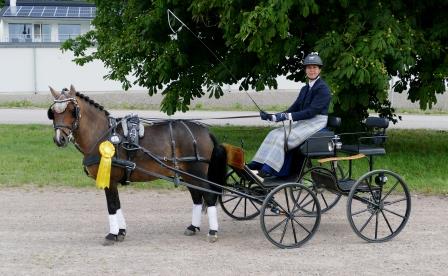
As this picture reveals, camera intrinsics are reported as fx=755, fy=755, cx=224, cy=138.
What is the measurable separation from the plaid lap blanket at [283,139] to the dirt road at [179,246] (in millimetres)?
915

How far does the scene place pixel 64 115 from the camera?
7984mm

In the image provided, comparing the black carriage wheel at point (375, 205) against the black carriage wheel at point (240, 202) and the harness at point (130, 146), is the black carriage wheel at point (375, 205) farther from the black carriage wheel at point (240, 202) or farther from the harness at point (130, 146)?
the harness at point (130, 146)

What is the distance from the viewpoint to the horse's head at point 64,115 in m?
7.92

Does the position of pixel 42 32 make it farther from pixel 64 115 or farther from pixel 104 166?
pixel 104 166

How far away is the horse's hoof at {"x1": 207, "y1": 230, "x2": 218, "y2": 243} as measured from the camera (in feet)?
27.6

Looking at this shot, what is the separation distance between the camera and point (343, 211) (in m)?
10.2

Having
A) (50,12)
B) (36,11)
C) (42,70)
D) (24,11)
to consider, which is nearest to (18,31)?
(24,11)

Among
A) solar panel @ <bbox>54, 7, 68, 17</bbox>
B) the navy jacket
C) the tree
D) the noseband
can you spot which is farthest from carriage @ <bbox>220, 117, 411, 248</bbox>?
solar panel @ <bbox>54, 7, 68, 17</bbox>

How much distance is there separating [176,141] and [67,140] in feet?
4.05

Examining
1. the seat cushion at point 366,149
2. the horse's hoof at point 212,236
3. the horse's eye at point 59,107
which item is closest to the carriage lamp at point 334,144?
the seat cushion at point 366,149

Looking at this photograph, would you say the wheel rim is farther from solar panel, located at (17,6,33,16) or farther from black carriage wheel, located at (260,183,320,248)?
solar panel, located at (17,6,33,16)

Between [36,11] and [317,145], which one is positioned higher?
[36,11]

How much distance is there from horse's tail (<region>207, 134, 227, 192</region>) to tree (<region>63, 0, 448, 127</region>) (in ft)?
13.6

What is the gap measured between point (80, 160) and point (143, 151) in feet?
20.9
